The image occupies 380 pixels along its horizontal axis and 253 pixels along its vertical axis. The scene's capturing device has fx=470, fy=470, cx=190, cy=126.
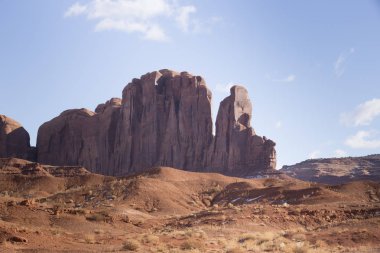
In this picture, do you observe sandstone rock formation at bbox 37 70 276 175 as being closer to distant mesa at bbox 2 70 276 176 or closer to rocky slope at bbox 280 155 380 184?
distant mesa at bbox 2 70 276 176

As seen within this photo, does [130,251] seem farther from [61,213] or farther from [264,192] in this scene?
[264,192]

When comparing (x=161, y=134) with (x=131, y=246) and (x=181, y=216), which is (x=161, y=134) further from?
(x=131, y=246)

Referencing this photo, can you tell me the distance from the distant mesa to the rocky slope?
18.3 meters

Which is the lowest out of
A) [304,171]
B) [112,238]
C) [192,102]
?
[112,238]

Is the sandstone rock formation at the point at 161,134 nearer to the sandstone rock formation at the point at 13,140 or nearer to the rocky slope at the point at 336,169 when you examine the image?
the sandstone rock formation at the point at 13,140

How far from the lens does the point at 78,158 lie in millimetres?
100688

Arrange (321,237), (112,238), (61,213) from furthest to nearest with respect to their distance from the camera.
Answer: (61,213) < (112,238) < (321,237)

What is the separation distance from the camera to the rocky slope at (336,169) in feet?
301

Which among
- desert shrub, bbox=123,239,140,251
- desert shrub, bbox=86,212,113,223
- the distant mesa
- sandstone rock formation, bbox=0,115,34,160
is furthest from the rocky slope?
desert shrub, bbox=123,239,140,251

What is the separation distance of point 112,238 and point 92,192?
2769 cm

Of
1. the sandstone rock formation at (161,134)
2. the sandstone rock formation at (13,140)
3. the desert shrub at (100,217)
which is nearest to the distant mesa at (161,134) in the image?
the sandstone rock formation at (161,134)

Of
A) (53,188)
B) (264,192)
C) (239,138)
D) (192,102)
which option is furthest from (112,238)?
(192,102)

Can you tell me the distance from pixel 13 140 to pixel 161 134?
3267 cm

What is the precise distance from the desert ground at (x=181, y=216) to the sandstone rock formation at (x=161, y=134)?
2066cm
